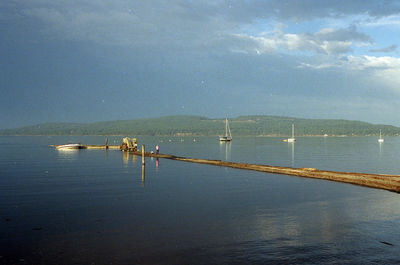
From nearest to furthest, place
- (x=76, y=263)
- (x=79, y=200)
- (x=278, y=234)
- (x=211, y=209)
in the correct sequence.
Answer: (x=76, y=263) < (x=278, y=234) < (x=211, y=209) < (x=79, y=200)

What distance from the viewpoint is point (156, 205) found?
2597 cm

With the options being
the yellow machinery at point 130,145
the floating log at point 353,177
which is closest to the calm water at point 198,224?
the floating log at point 353,177

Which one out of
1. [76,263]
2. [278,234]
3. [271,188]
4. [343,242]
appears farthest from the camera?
[271,188]

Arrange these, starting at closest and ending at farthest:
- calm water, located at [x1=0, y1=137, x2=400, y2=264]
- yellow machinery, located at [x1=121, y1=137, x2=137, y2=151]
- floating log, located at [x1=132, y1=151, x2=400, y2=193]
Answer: calm water, located at [x1=0, y1=137, x2=400, y2=264] → floating log, located at [x1=132, y1=151, x2=400, y2=193] → yellow machinery, located at [x1=121, y1=137, x2=137, y2=151]

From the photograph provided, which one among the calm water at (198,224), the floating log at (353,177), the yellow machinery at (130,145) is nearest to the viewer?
the calm water at (198,224)

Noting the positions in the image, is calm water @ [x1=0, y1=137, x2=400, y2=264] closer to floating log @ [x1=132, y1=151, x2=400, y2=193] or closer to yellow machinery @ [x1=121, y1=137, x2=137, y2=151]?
floating log @ [x1=132, y1=151, x2=400, y2=193]

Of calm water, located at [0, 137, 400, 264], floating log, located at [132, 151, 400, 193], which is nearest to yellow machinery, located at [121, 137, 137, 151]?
floating log, located at [132, 151, 400, 193]

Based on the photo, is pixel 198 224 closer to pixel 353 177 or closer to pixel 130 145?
pixel 353 177

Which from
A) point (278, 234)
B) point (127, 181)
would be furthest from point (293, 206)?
point (127, 181)

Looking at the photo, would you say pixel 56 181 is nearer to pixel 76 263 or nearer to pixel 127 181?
pixel 127 181

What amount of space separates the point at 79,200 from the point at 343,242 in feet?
62.3

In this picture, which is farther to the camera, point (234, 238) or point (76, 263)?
point (234, 238)

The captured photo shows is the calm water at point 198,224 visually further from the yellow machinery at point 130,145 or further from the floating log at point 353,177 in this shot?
the yellow machinery at point 130,145

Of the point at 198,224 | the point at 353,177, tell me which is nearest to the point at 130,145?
the point at 353,177
